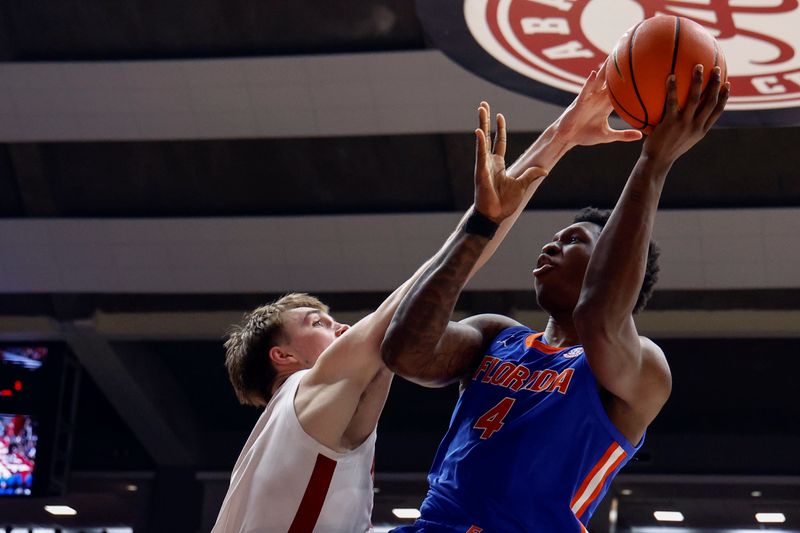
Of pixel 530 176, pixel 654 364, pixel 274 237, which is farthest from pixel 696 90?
pixel 274 237

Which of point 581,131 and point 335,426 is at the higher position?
point 581,131

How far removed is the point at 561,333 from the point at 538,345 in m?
0.09

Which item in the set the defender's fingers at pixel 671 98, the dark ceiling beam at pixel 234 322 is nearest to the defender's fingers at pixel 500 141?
the defender's fingers at pixel 671 98

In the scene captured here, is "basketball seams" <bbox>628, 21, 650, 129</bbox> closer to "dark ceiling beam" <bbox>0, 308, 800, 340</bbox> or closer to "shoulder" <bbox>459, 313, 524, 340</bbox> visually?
"shoulder" <bbox>459, 313, 524, 340</bbox>

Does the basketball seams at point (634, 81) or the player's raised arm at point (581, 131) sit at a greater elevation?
the player's raised arm at point (581, 131)

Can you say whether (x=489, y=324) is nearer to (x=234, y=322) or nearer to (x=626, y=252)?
(x=626, y=252)

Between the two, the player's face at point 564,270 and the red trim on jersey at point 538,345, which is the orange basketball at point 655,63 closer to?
the player's face at point 564,270

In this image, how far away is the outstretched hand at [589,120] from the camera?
346cm

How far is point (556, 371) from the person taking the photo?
3143mm

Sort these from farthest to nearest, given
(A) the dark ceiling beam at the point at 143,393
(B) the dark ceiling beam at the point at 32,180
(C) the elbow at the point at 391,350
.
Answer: (A) the dark ceiling beam at the point at 143,393 < (B) the dark ceiling beam at the point at 32,180 < (C) the elbow at the point at 391,350

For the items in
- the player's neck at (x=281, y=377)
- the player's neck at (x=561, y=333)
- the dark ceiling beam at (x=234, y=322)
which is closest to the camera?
the player's neck at (x=561, y=333)

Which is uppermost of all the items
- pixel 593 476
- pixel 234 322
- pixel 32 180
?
pixel 32 180

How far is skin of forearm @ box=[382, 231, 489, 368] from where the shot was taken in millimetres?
2963

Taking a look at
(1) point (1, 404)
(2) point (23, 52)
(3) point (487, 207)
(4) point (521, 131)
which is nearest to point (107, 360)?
(1) point (1, 404)
